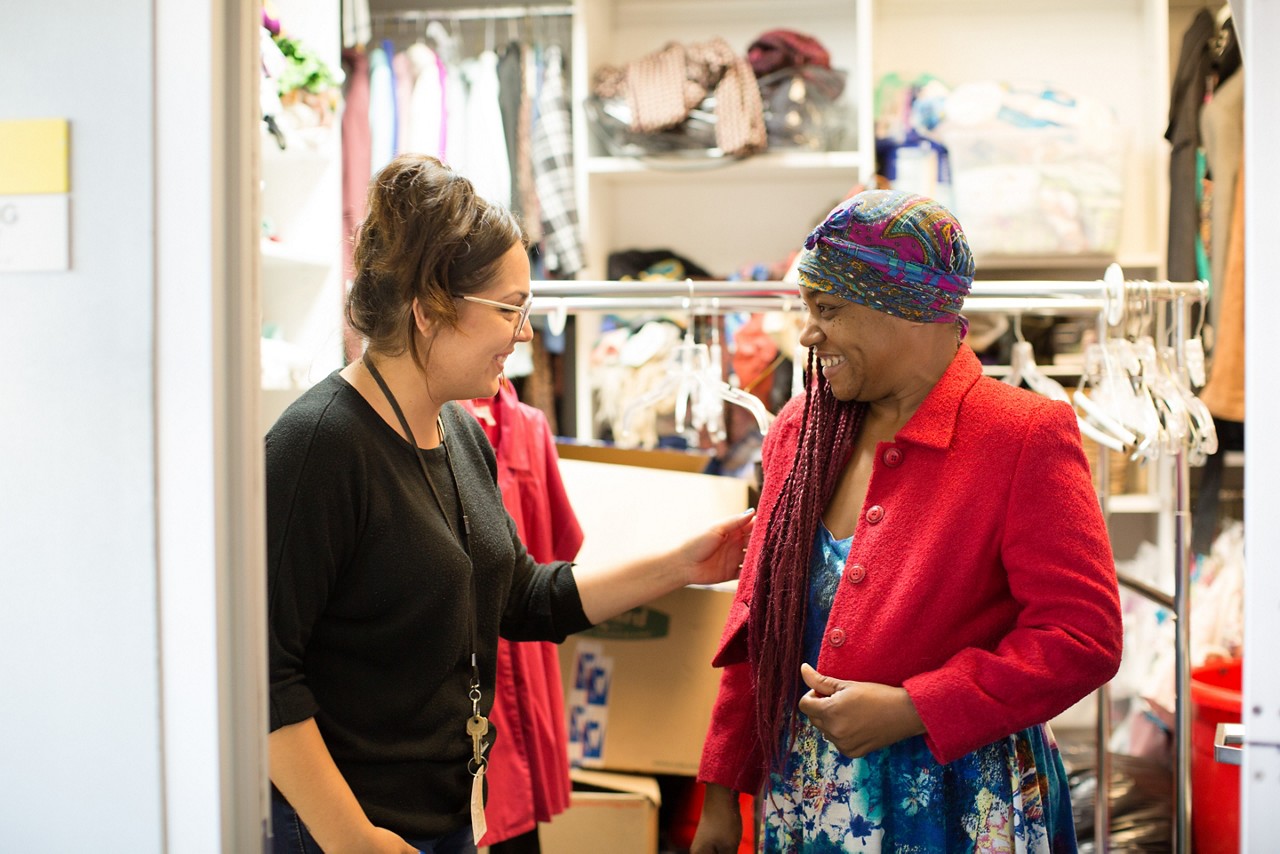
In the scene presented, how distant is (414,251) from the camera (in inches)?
52.5

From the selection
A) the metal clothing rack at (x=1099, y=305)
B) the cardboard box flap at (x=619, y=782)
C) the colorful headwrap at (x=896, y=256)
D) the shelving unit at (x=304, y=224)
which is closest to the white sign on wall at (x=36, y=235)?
the colorful headwrap at (x=896, y=256)

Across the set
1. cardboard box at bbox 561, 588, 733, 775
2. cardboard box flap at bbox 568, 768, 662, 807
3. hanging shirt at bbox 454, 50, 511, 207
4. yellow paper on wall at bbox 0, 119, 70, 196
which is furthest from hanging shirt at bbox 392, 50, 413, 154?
yellow paper on wall at bbox 0, 119, 70, 196

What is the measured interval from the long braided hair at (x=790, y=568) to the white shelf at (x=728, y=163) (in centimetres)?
209

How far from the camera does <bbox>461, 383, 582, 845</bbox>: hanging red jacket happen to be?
1.85 metres

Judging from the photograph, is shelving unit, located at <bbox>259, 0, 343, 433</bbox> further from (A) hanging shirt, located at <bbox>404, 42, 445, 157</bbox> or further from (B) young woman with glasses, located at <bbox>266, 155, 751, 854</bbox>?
(B) young woman with glasses, located at <bbox>266, 155, 751, 854</bbox>

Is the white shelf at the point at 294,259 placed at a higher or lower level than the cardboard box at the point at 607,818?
higher

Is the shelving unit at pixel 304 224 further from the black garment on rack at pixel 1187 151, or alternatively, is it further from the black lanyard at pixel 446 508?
the black garment on rack at pixel 1187 151

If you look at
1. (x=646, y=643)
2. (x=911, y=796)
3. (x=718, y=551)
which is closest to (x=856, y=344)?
(x=718, y=551)

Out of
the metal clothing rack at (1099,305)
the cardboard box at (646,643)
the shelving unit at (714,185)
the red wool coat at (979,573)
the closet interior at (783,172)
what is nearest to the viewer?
the red wool coat at (979,573)

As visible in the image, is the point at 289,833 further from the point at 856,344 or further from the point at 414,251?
the point at 856,344

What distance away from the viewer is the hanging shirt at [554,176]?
11.2ft

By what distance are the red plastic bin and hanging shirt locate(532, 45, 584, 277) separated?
204 centimetres

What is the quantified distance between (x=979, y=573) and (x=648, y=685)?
1088 mm

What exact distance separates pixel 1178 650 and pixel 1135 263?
5.92 feet
